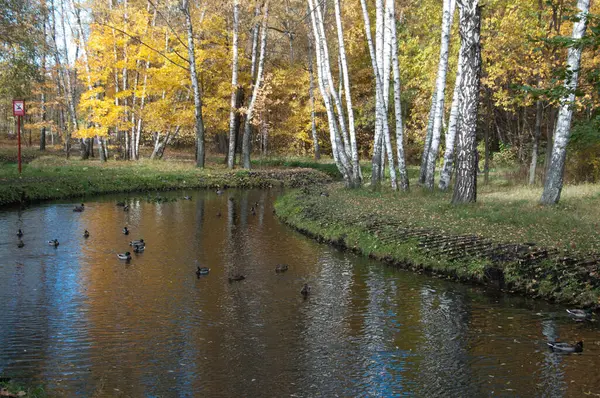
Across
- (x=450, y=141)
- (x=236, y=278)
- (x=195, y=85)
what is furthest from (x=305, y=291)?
(x=195, y=85)

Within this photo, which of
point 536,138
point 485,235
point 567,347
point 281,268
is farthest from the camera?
point 536,138

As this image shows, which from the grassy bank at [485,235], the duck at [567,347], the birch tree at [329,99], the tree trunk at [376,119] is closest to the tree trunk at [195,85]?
the birch tree at [329,99]

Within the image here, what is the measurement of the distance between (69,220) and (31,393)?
600 inches

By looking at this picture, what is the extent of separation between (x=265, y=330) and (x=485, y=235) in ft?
19.8

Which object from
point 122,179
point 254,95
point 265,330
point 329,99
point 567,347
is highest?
point 254,95

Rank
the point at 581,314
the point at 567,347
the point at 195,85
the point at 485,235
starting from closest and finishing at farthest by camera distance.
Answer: the point at 567,347 < the point at 581,314 < the point at 485,235 < the point at 195,85

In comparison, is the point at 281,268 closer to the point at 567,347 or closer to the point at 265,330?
the point at 265,330

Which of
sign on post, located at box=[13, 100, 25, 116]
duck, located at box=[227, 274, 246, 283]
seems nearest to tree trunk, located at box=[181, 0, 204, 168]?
sign on post, located at box=[13, 100, 25, 116]

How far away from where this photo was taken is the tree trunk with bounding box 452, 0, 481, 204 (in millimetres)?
16266

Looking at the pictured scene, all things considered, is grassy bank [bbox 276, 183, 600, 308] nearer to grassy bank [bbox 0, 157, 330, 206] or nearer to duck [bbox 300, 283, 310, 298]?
duck [bbox 300, 283, 310, 298]

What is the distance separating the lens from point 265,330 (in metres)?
9.45

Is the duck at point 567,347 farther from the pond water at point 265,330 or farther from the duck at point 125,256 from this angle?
the duck at point 125,256

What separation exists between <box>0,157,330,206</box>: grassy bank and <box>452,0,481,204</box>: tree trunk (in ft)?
57.4

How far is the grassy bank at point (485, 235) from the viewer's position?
10.8m
